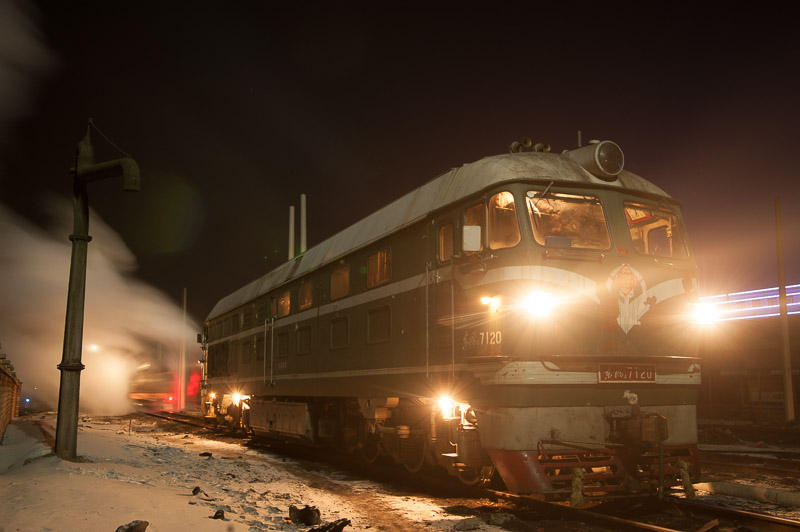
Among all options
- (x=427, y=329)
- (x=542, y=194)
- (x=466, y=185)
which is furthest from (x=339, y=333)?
(x=542, y=194)

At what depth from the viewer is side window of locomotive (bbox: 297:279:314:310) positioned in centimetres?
1455

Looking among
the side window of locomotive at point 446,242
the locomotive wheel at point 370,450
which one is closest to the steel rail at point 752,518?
the side window of locomotive at point 446,242

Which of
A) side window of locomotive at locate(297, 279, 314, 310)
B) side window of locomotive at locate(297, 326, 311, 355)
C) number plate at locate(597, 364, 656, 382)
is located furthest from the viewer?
side window of locomotive at locate(297, 279, 314, 310)

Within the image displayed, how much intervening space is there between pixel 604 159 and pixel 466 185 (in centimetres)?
182

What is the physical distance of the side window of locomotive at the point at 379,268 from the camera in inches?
434

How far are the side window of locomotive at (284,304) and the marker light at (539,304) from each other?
8.99 metres

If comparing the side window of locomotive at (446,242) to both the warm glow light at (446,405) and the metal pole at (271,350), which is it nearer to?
the warm glow light at (446,405)

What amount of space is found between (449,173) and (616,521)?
16.9 feet

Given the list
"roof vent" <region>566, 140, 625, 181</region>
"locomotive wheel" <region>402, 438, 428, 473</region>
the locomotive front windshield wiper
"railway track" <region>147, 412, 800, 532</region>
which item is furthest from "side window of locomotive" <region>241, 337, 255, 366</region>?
"roof vent" <region>566, 140, 625, 181</region>

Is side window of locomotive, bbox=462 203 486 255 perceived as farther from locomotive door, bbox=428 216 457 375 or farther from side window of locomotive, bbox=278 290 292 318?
side window of locomotive, bbox=278 290 292 318

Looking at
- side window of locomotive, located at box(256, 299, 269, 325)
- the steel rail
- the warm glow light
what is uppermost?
side window of locomotive, located at box(256, 299, 269, 325)

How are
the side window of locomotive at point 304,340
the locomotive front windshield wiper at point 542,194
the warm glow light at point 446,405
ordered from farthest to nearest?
the side window of locomotive at point 304,340 → the warm glow light at point 446,405 → the locomotive front windshield wiper at point 542,194

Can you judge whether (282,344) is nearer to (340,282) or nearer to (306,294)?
(306,294)

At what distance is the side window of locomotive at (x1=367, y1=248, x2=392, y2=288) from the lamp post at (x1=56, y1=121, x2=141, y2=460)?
3.88m
